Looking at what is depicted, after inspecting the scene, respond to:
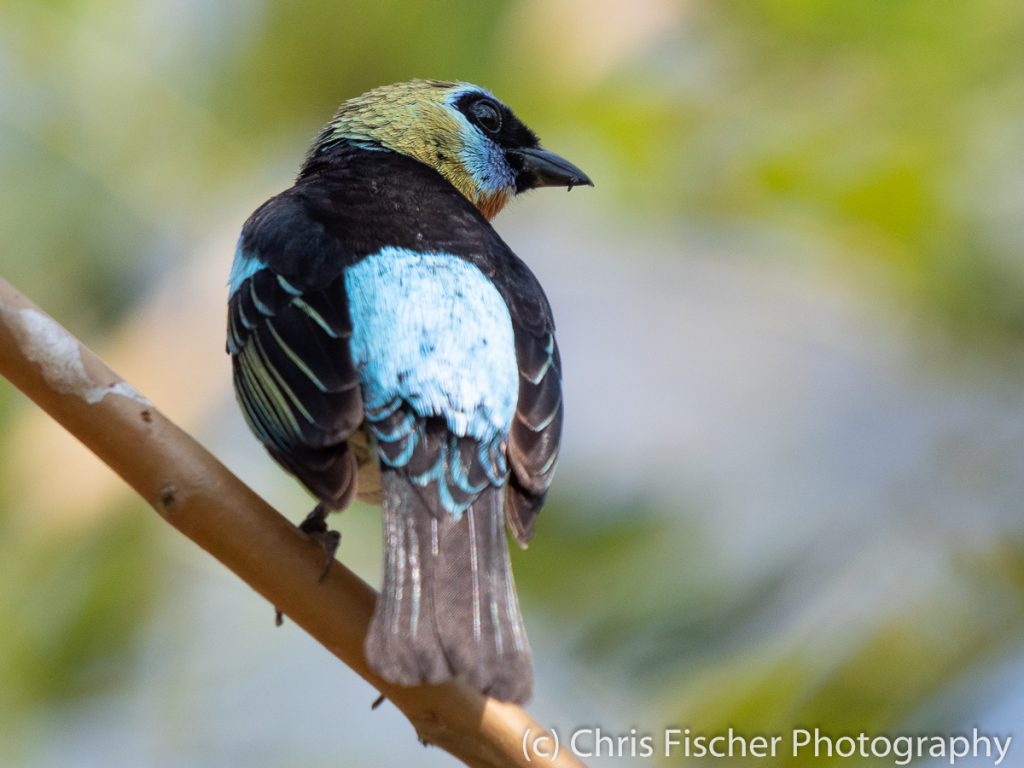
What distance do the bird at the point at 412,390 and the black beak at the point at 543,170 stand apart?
2.37 feet

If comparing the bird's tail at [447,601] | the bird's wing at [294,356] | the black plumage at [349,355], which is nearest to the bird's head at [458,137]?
the black plumage at [349,355]

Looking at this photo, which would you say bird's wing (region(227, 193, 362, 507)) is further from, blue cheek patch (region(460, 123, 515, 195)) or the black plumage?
blue cheek patch (region(460, 123, 515, 195))

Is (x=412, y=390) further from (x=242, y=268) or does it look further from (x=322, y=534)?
(x=242, y=268)

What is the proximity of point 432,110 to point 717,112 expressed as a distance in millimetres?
2404

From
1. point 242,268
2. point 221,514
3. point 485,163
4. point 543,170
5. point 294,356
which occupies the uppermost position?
point 543,170

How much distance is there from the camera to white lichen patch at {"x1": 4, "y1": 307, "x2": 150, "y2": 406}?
2.76 metres

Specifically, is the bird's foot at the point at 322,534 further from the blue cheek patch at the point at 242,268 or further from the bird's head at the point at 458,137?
the bird's head at the point at 458,137

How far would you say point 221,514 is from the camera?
2.83 m

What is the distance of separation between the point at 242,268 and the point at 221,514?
120 cm

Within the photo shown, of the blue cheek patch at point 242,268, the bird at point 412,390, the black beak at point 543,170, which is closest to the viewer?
the bird at point 412,390

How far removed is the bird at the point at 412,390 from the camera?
2.86 meters

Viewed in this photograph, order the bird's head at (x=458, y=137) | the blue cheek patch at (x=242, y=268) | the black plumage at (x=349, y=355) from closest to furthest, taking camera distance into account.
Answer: the black plumage at (x=349, y=355) < the blue cheek patch at (x=242, y=268) < the bird's head at (x=458, y=137)

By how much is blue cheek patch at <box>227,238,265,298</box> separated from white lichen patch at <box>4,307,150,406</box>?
1.01 meters

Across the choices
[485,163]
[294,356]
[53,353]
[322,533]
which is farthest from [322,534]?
[485,163]
